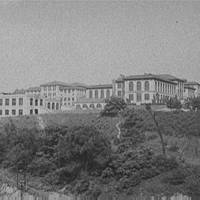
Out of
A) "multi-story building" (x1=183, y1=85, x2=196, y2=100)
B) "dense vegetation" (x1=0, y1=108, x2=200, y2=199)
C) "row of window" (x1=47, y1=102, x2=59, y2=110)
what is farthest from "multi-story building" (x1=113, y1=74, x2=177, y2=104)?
"dense vegetation" (x1=0, y1=108, x2=200, y2=199)

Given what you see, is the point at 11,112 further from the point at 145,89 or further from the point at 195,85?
the point at 195,85

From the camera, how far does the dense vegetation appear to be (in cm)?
1773

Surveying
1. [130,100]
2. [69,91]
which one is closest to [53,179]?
[130,100]

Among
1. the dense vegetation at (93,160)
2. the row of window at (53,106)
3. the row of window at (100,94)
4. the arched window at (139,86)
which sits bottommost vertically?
the dense vegetation at (93,160)

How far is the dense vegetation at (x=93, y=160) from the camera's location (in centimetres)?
1773

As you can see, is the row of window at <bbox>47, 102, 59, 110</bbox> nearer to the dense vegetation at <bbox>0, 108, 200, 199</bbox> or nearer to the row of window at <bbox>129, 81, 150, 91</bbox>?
the row of window at <bbox>129, 81, 150, 91</bbox>

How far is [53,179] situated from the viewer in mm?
19781

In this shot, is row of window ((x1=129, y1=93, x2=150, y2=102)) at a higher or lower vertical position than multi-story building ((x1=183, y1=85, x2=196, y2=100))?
lower

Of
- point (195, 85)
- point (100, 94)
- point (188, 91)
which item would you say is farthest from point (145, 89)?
point (195, 85)

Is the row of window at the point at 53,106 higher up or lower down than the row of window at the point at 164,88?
lower down

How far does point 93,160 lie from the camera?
19453mm

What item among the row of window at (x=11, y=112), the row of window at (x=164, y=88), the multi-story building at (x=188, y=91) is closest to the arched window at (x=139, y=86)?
the row of window at (x=164, y=88)

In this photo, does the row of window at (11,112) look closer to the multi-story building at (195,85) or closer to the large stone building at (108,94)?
the large stone building at (108,94)

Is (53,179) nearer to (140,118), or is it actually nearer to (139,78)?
(140,118)
